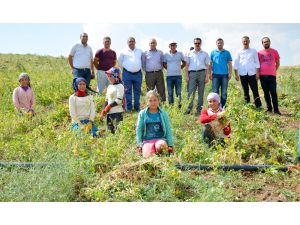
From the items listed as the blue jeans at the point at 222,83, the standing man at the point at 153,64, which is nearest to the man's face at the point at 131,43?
the standing man at the point at 153,64

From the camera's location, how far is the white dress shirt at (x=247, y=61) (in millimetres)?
8820

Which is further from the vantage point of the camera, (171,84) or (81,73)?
(81,73)

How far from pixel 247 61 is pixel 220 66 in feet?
2.20

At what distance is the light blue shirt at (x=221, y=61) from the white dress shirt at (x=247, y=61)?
0.40m

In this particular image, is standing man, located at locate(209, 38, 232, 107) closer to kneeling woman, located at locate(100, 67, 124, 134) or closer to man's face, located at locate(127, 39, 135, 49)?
man's face, located at locate(127, 39, 135, 49)

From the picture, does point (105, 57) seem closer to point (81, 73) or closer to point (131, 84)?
point (81, 73)

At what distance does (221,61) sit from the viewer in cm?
861

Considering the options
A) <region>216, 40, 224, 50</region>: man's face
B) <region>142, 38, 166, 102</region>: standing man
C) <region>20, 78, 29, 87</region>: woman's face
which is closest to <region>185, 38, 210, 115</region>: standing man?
<region>216, 40, 224, 50</region>: man's face

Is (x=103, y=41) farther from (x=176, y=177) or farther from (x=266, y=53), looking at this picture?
(x=176, y=177)

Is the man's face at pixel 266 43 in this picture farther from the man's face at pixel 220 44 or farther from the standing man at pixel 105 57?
the standing man at pixel 105 57

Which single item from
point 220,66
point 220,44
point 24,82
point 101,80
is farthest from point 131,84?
point 24,82

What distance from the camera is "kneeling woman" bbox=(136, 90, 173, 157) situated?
5328mm

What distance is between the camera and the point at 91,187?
4.13m

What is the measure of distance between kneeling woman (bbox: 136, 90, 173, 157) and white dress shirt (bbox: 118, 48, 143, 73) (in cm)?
315
